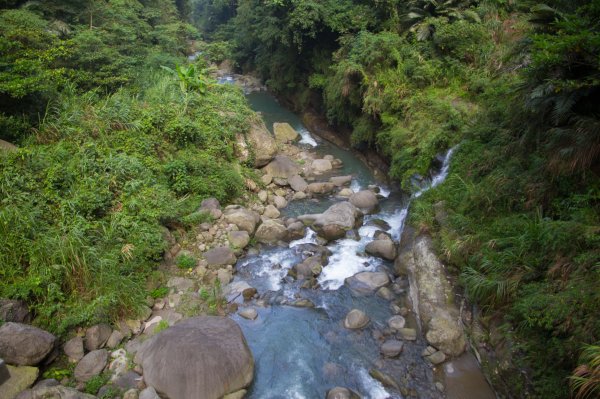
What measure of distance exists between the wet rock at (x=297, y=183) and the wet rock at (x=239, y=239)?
3.85 meters

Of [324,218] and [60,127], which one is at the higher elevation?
[60,127]

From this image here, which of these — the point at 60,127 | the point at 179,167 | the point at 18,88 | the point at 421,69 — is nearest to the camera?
the point at 18,88

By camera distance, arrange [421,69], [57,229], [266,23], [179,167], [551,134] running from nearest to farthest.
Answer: [551,134] → [57,229] → [179,167] → [421,69] → [266,23]

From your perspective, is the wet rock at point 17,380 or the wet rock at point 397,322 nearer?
the wet rock at point 17,380

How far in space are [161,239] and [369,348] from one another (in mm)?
5205

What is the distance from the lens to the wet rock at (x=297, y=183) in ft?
44.5

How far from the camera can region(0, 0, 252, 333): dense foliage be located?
23.2ft

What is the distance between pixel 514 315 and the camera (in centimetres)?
557

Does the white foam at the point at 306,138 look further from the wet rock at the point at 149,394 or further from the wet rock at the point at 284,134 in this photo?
the wet rock at the point at 149,394

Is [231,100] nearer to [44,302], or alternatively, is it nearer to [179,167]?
[179,167]

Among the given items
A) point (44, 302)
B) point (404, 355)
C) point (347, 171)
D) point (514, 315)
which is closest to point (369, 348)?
point (404, 355)

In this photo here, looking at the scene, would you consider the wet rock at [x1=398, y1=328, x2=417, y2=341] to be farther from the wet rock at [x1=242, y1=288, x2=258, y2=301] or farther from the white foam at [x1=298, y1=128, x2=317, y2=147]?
the white foam at [x1=298, y1=128, x2=317, y2=147]

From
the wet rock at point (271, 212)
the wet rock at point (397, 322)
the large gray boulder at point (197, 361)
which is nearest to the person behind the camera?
the large gray boulder at point (197, 361)

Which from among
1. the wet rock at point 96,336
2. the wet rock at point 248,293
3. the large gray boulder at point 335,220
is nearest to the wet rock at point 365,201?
the large gray boulder at point 335,220
